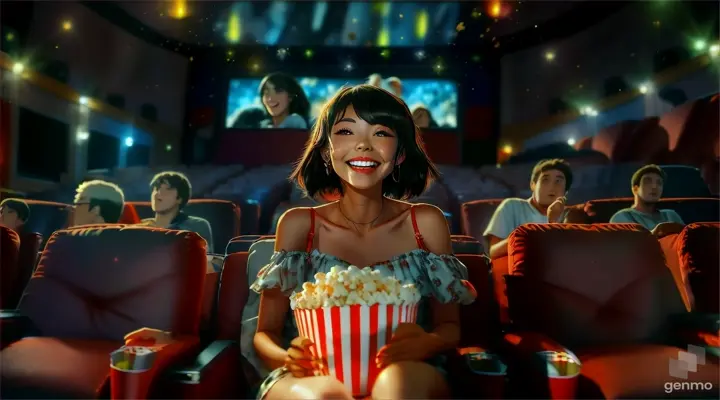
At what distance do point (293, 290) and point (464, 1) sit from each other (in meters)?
2.00

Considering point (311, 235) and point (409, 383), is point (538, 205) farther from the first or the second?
point (409, 383)

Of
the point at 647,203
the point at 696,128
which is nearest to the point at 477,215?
the point at 647,203

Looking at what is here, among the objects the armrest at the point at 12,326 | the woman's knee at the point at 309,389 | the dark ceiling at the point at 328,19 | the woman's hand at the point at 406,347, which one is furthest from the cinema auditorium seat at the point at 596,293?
the armrest at the point at 12,326

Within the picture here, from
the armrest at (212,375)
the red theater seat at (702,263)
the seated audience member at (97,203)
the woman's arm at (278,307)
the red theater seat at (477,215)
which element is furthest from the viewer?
the red theater seat at (477,215)

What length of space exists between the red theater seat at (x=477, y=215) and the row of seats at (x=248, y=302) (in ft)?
2.63

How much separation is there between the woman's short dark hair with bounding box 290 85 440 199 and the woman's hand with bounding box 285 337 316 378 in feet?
1.58

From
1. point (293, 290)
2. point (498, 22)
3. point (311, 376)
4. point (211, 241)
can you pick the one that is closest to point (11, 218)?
point (211, 241)

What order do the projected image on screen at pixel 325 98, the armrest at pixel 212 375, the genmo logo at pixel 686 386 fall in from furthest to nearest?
1. the projected image on screen at pixel 325 98
2. the genmo logo at pixel 686 386
3. the armrest at pixel 212 375

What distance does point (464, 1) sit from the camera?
2758 millimetres

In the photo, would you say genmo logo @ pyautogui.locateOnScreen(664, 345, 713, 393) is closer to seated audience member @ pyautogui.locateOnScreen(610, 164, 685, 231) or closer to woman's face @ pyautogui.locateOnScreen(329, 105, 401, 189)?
seated audience member @ pyautogui.locateOnScreen(610, 164, 685, 231)

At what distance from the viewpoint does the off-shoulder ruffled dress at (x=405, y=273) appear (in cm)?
131

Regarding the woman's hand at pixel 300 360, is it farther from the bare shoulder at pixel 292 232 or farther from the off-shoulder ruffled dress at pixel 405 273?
the bare shoulder at pixel 292 232

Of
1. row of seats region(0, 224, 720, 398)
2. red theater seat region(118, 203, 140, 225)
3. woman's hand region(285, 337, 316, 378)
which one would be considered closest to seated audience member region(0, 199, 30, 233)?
red theater seat region(118, 203, 140, 225)

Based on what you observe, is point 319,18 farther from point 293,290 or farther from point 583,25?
point 293,290
